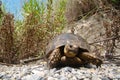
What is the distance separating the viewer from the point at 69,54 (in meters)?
3.96

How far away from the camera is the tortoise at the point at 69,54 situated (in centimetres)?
397

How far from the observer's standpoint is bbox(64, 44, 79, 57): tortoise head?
3934 millimetres

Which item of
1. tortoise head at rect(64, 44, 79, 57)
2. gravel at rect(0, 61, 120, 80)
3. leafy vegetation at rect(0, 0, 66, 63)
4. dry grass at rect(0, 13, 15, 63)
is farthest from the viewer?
leafy vegetation at rect(0, 0, 66, 63)

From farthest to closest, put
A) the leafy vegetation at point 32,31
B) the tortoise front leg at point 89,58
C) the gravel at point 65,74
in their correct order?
the leafy vegetation at point 32,31, the tortoise front leg at point 89,58, the gravel at point 65,74

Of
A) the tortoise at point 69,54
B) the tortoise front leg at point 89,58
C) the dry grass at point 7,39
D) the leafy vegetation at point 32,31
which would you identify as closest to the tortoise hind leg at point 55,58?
the tortoise at point 69,54

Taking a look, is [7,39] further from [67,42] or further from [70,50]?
[70,50]

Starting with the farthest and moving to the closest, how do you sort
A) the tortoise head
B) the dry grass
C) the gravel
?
1. the dry grass
2. the tortoise head
3. the gravel

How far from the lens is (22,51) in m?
5.78

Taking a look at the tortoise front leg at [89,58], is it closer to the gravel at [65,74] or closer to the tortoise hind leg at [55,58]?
the gravel at [65,74]

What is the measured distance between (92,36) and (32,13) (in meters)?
1.90

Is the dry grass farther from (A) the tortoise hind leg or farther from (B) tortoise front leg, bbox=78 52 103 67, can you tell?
(B) tortoise front leg, bbox=78 52 103 67

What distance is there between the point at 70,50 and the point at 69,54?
0.16ft

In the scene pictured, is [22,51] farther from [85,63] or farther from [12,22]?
[85,63]

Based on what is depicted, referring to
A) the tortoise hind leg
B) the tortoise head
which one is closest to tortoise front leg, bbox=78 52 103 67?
the tortoise head
